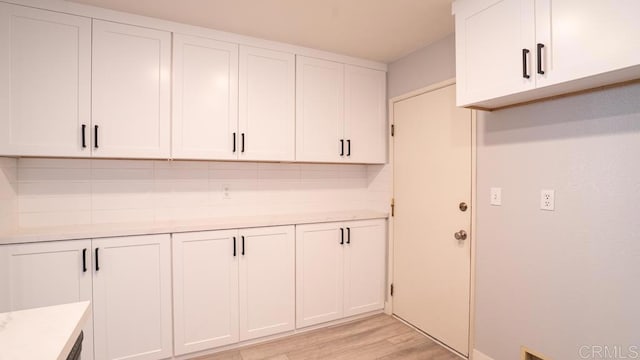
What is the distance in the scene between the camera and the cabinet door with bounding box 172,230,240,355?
221cm

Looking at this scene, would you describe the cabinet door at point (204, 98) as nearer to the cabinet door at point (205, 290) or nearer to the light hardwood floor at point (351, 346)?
the cabinet door at point (205, 290)

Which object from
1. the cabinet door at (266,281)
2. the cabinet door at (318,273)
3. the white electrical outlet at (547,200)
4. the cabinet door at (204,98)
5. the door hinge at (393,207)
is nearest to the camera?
the white electrical outlet at (547,200)

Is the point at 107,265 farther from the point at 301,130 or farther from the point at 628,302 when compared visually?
the point at 628,302

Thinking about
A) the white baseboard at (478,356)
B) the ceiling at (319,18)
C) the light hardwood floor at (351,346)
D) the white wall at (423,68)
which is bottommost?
the light hardwood floor at (351,346)

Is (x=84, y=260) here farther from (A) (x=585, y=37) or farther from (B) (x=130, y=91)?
(A) (x=585, y=37)

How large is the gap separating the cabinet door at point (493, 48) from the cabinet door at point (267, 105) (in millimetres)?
1321

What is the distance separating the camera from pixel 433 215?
2.57 m

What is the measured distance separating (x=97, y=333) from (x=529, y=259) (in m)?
2.69

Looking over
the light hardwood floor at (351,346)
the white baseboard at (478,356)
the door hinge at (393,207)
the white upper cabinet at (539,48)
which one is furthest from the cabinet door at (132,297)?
the white upper cabinet at (539,48)

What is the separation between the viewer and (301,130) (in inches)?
107

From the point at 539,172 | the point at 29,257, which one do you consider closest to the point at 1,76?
the point at 29,257

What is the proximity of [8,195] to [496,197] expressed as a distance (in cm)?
314

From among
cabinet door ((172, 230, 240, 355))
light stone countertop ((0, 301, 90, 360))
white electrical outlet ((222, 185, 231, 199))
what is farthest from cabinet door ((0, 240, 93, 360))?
light stone countertop ((0, 301, 90, 360))

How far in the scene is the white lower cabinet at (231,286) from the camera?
223 centimetres
